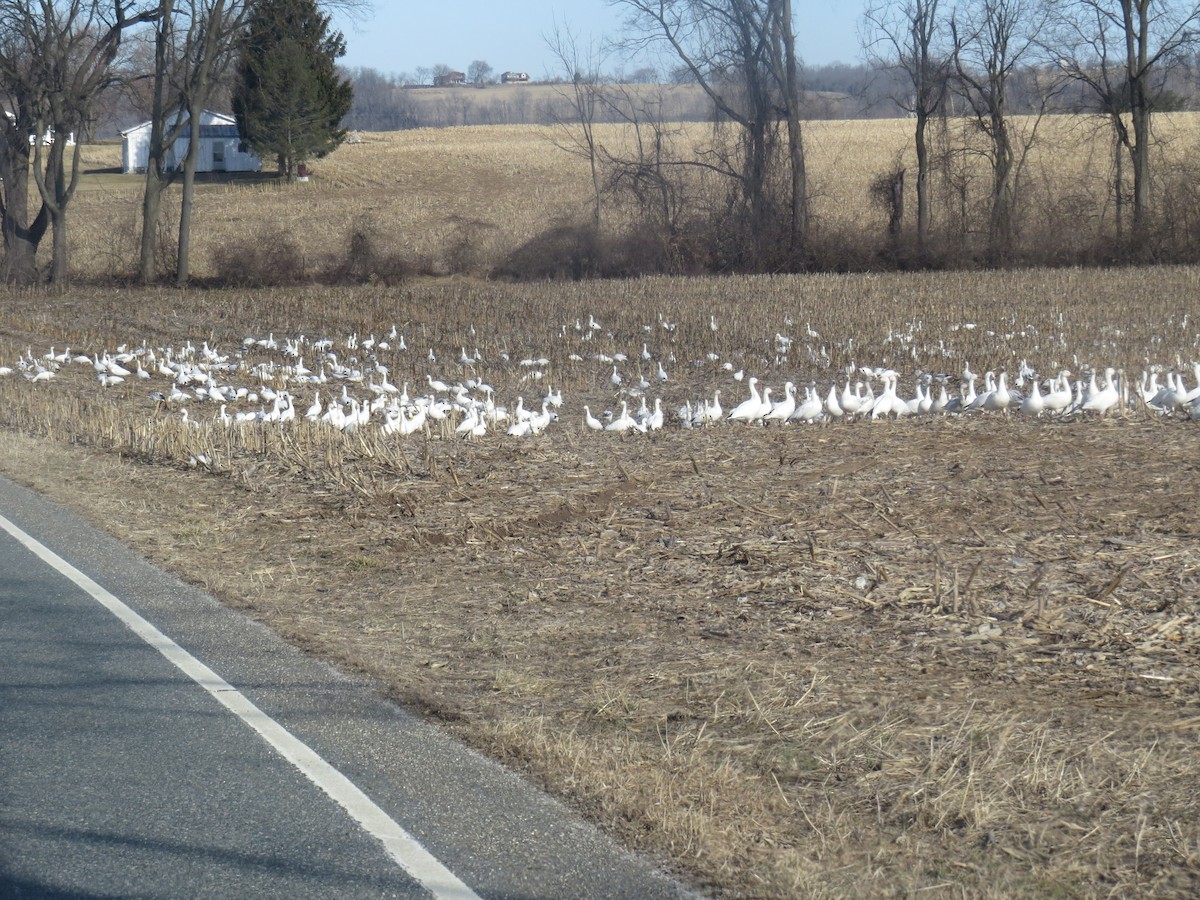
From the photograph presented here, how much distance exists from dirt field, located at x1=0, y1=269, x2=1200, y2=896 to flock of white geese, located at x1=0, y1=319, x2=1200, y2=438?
1.86 ft

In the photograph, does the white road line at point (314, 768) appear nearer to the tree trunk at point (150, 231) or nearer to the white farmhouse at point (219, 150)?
the tree trunk at point (150, 231)

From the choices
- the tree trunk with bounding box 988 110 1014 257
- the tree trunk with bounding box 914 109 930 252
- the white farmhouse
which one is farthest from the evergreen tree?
the tree trunk with bounding box 988 110 1014 257

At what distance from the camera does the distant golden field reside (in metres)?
44.0

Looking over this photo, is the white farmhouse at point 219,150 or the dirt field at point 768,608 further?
the white farmhouse at point 219,150

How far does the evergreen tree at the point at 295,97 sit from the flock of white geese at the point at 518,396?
1245 inches

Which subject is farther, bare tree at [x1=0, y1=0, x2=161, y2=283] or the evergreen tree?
the evergreen tree

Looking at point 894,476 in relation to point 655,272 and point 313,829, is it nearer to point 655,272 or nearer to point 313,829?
point 313,829

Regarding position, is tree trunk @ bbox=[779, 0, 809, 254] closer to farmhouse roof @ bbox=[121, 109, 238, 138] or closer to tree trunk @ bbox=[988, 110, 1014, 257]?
tree trunk @ bbox=[988, 110, 1014, 257]

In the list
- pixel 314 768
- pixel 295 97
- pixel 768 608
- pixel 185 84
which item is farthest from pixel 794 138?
pixel 314 768

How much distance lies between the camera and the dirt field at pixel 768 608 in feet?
14.8

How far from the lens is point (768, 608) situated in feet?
23.6

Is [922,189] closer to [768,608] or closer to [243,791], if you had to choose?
[768,608]

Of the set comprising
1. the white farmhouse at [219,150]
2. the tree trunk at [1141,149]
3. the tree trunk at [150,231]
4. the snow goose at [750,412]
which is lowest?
the snow goose at [750,412]

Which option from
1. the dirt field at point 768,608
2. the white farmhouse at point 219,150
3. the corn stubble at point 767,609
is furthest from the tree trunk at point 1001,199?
the white farmhouse at point 219,150
